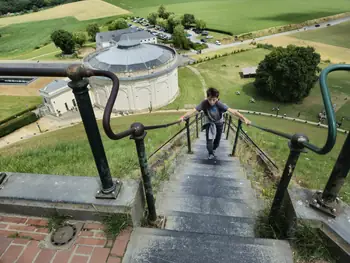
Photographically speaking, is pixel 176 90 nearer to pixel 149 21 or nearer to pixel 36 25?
pixel 149 21

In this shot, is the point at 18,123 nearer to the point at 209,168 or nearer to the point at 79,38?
the point at 209,168

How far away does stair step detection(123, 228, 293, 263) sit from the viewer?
229 cm

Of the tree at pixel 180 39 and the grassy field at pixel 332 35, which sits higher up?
the tree at pixel 180 39

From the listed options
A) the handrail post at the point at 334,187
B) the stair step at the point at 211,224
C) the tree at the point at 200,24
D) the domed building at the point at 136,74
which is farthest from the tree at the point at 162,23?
the handrail post at the point at 334,187

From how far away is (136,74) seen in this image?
1077 inches

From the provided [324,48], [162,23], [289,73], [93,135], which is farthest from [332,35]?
[93,135]

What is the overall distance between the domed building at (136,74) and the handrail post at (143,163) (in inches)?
1001

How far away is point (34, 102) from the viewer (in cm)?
3084

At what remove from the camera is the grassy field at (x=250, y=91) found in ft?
92.5

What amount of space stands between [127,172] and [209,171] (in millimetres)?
1820

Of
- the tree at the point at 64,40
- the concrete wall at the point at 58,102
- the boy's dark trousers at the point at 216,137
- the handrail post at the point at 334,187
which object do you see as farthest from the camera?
the tree at the point at 64,40

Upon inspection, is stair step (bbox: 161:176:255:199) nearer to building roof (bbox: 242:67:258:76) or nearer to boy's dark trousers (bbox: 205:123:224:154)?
boy's dark trousers (bbox: 205:123:224:154)

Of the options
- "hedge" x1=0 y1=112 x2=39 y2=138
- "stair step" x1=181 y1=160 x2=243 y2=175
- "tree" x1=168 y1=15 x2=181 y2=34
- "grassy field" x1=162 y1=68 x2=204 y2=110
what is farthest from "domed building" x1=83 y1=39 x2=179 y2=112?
"tree" x1=168 y1=15 x2=181 y2=34

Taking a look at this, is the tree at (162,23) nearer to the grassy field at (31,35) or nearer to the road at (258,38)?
the road at (258,38)
